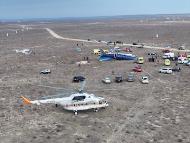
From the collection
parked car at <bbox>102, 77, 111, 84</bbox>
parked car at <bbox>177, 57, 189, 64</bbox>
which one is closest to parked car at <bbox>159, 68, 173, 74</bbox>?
parked car at <bbox>177, 57, 189, 64</bbox>

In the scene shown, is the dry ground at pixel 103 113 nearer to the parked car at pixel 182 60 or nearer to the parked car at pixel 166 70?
the parked car at pixel 166 70

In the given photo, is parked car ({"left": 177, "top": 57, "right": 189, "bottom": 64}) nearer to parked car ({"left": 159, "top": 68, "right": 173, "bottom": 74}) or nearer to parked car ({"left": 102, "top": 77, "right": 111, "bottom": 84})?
parked car ({"left": 159, "top": 68, "right": 173, "bottom": 74})

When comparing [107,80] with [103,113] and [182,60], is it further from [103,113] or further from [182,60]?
[182,60]

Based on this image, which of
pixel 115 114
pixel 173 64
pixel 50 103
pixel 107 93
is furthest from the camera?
pixel 173 64

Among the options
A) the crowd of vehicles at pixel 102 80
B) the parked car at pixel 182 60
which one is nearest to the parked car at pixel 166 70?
the crowd of vehicles at pixel 102 80

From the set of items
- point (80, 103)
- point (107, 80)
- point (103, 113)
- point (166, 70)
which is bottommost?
point (103, 113)

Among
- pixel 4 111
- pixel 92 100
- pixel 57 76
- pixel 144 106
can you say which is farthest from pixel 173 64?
pixel 4 111

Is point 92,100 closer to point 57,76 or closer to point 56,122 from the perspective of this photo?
point 56,122

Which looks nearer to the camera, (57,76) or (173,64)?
(57,76)

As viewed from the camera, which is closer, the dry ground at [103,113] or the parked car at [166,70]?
the dry ground at [103,113]

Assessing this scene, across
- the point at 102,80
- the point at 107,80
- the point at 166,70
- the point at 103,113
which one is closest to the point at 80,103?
the point at 103,113

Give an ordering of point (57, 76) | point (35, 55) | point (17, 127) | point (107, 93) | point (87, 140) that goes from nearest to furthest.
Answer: point (87, 140) → point (17, 127) → point (107, 93) → point (57, 76) → point (35, 55)
